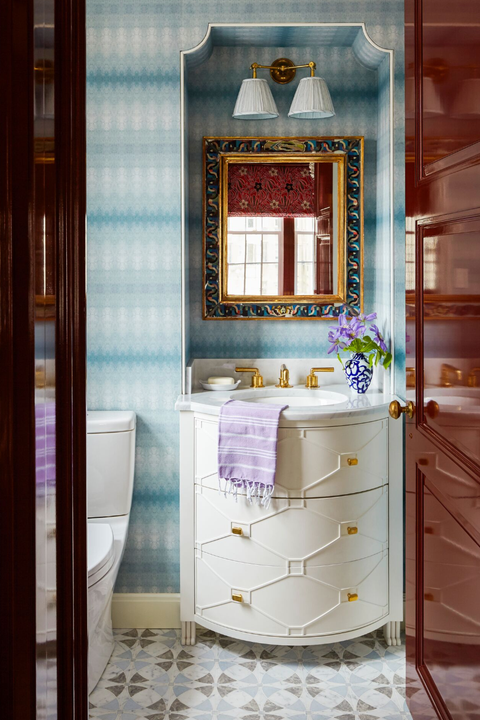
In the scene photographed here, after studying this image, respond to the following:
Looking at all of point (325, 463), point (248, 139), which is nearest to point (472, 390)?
point (325, 463)

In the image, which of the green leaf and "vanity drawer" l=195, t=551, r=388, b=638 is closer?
"vanity drawer" l=195, t=551, r=388, b=638

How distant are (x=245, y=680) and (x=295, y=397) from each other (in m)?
1.04

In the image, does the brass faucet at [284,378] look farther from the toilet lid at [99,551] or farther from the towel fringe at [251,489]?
the toilet lid at [99,551]

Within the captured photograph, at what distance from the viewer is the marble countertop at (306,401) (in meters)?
2.29

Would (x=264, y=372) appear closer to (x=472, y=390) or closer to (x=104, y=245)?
(x=104, y=245)

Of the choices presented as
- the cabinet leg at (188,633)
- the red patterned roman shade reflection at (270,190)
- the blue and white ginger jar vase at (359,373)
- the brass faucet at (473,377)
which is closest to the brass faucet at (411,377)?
the brass faucet at (473,377)

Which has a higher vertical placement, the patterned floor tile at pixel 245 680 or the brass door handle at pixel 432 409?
the brass door handle at pixel 432 409

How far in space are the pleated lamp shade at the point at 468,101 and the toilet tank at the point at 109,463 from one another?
64.3 inches

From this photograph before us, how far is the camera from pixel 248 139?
2.78m

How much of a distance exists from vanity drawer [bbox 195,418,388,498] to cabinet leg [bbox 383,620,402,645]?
1.78 ft

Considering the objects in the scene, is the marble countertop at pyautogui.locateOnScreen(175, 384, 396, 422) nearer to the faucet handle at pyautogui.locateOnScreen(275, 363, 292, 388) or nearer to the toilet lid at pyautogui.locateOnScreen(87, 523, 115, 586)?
the faucet handle at pyautogui.locateOnScreen(275, 363, 292, 388)

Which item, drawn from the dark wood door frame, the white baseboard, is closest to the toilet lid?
the white baseboard

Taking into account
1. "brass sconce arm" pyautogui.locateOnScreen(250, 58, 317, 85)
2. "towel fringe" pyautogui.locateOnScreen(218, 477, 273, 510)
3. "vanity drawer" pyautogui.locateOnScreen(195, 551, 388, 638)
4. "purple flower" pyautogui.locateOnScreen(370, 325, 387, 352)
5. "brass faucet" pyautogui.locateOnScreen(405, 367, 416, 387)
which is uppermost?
"brass sconce arm" pyautogui.locateOnScreen(250, 58, 317, 85)

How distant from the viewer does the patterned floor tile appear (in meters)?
2.11
